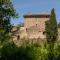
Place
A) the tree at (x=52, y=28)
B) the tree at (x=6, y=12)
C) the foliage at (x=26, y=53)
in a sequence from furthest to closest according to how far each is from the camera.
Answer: the tree at (x=52, y=28) < the tree at (x=6, y=12) < the foliage at (x=26, y=53)

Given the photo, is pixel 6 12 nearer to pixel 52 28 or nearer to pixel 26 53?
pixel 26 53

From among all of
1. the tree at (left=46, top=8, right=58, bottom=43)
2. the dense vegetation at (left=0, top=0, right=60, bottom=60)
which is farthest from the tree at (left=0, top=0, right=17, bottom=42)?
the tree at (left=46, top=8, right=58, bottom=43)

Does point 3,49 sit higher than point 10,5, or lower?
lower

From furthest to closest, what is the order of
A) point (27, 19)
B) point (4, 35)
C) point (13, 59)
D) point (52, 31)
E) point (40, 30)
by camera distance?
point (27, 19) → point (40, 30) → point (52, 31) → point (4, 35) → point (13, 59)

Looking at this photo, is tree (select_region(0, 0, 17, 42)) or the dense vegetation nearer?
the dense vegetation

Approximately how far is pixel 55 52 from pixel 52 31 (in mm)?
35529

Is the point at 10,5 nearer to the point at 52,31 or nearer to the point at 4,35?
the point at 4,35

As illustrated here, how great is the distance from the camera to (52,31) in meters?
51.6

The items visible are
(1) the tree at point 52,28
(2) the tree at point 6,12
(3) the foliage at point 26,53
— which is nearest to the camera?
(3) the foliage at point 26,53

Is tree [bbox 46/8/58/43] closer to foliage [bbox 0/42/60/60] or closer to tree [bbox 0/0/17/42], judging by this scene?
tree [bbox 0/0/17/42]

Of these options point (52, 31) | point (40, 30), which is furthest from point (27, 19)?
point (52, 31)

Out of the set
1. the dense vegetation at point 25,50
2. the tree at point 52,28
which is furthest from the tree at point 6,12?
the tree at point 52,28

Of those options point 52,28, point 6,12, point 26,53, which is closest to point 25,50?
point 26,53

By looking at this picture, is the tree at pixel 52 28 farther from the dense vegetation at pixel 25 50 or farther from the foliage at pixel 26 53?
the foliage at pixel 26 53
